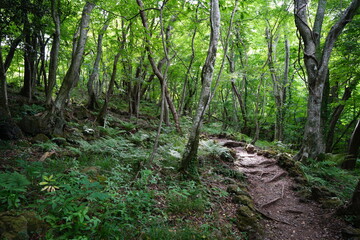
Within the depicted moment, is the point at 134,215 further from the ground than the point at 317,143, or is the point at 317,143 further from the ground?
the point at 317,143

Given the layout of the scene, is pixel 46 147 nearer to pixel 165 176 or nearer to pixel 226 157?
pixel 165 176

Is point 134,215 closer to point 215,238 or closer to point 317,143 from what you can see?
point 215,238

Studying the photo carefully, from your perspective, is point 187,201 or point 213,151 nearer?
point 187,201

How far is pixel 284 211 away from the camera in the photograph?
195 inches

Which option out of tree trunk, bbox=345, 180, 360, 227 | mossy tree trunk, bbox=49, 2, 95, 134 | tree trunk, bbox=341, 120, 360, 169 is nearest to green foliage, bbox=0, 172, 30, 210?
mossy tree trunk, bbox=49, 2, 95, 134

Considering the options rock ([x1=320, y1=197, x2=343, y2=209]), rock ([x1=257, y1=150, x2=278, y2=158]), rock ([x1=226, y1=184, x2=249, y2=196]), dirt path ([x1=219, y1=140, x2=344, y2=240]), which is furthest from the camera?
rock ([x1=257, y1=150, x2=278, y2=158])

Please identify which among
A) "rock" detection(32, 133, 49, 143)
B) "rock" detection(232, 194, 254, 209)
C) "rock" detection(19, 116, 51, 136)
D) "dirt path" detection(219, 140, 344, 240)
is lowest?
"dirt path" detection(219, 140, 344, 240)

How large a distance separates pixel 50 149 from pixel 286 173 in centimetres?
757

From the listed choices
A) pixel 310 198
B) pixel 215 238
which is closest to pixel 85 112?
pixel 215 238

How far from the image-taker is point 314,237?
13.1 ft

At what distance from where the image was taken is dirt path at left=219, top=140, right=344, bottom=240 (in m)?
4.08

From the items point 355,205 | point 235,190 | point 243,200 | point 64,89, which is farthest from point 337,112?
point 64,89

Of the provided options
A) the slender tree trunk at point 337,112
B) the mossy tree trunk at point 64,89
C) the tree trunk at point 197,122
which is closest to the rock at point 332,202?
the tree trunk at point 197,122

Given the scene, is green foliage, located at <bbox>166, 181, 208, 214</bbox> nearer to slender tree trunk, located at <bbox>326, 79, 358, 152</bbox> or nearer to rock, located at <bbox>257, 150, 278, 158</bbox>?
rock, located at <bbox>257, 150, 278, 158</bbox>
